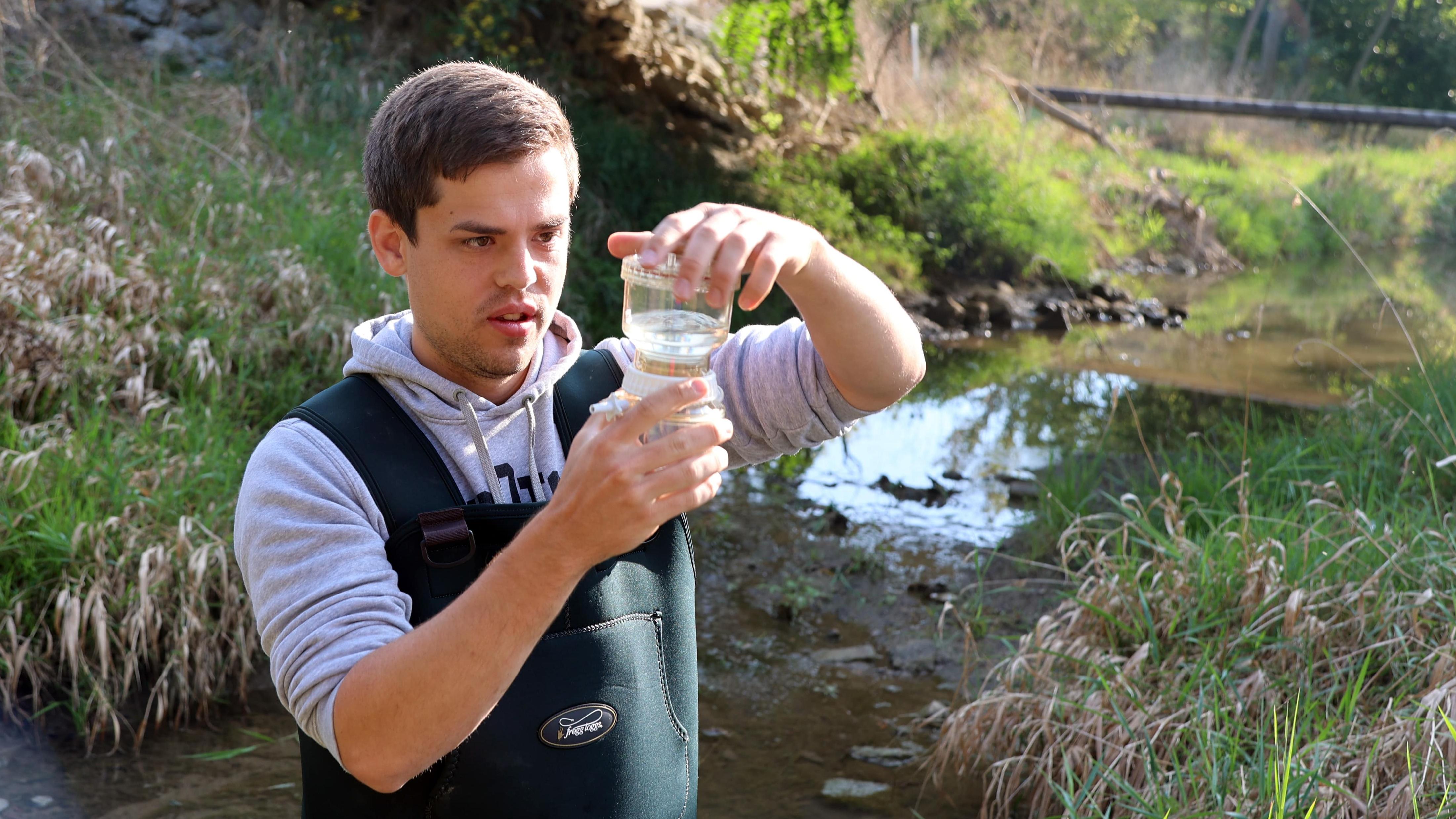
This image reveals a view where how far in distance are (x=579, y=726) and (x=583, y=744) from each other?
0.03 meters

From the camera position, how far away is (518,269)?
1756 mm

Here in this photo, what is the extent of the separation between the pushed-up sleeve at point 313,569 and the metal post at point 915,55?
43.4ft

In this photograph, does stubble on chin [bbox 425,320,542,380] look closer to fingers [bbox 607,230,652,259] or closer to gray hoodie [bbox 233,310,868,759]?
gray hoodie [bbox 233,310,868,759]

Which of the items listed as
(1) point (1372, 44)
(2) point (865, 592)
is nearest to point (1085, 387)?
(2) point (865, 592)

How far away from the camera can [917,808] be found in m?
3.65

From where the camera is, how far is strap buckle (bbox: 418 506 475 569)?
5.43 ft

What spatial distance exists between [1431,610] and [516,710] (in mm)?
2858

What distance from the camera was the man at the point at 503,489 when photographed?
1.36 metres

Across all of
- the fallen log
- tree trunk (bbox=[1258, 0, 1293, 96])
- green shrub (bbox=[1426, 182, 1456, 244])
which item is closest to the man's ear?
the fallen log

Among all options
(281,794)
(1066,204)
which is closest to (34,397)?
(281,794)

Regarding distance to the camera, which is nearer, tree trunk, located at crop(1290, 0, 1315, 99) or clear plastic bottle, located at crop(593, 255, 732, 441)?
clear plastic bottle, located at crop(593, 255, 732, 441)

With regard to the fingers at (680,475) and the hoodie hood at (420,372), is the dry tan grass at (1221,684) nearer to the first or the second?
the hoodie hood at (420,372)

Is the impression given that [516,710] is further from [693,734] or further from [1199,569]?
[1199,569]

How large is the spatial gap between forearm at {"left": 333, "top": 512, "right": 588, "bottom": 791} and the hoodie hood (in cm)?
53
